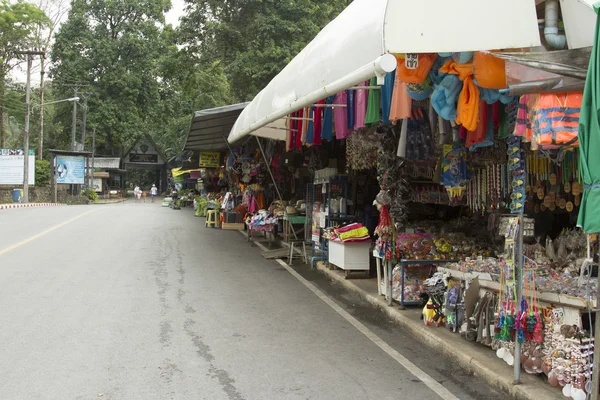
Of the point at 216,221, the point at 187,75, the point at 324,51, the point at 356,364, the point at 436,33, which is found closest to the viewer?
the point at 436,33

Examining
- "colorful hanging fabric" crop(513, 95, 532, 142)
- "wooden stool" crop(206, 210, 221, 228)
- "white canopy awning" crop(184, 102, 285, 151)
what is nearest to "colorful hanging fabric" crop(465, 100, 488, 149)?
"colorful hanging fabric" crop(513, 95, 532, 142)

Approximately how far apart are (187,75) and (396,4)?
26272mm

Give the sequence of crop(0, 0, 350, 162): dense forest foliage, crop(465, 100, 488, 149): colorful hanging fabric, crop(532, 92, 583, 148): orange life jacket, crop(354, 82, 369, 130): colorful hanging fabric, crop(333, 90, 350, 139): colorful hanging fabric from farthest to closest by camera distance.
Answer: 1. crop(0, 0, 350, 162): dense forest foliage
2. crop(333, 90, 350, 139): colorful hanging fabric
3. crop(354, 82, 369, 130): colorful hanging fabric
4. crop(465, 100, 488, 149): colorful hanging fabric
5. crop(532, 92, 583, 148): orange life jacket

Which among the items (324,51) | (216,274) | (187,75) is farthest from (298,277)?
(187,75)

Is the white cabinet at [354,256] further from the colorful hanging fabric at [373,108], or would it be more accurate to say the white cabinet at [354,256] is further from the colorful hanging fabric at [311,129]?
the colorful hanging fabric at [373,108]

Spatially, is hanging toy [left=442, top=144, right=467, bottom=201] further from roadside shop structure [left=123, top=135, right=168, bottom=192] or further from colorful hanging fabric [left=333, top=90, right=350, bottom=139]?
roadside shop structure [left=123, top=135, right=168, bottom=192]

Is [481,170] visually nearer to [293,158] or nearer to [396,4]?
[396,4]

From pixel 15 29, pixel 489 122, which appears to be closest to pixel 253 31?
pixel 489 122

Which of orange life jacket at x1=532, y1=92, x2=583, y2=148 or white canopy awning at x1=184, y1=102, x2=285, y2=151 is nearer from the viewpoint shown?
orange life jacket at x1=532, y1=92, x2=583, y2=148

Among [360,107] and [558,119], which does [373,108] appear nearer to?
[360,107]

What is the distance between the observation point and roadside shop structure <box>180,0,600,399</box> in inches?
Answer: 155

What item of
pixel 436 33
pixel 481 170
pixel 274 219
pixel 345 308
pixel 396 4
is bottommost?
pixel 345 308

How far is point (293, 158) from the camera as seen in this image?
14789mm

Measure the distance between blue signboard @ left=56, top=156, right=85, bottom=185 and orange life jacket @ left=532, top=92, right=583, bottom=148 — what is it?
1660 inches
